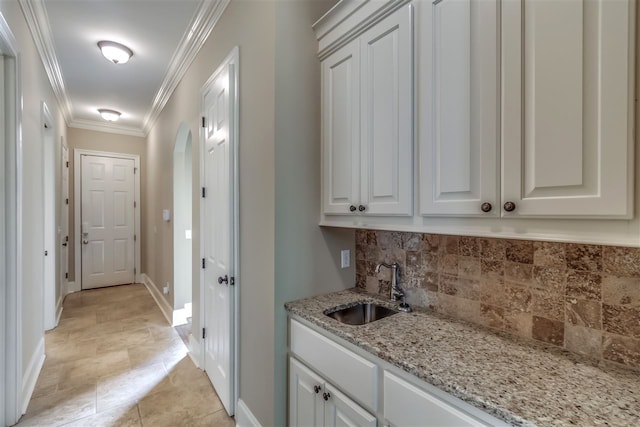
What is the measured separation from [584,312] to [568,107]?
72cm

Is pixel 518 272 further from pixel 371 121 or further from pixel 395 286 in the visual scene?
pixel 371 121

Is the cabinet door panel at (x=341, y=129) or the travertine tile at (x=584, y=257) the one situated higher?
the cabinet door panel at (x=341, y=129)

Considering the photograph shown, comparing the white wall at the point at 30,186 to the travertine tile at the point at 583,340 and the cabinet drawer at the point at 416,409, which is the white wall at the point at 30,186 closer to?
the cabinet drawer at the point at 416,409

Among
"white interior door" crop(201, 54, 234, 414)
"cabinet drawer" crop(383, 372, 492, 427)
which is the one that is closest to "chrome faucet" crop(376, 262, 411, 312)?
"cabinet drawer" crop(383, 372, 492, 427)

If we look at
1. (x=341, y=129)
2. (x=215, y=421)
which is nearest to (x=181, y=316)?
(x=215, y=421)

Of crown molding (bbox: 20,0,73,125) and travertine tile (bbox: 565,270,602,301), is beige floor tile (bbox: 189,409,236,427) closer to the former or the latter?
travertine tile (bbox: 565,270,602,301)

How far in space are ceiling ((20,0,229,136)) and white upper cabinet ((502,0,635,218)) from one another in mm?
1942

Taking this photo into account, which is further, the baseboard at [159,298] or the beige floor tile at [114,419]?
the baseboard at [159,298]

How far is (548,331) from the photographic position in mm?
1146

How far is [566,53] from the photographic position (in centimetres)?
84

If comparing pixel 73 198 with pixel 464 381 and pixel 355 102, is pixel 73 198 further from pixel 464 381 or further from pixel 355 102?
pixel 464 381

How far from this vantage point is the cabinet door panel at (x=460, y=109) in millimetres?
1007

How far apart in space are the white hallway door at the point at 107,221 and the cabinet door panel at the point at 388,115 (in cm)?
516

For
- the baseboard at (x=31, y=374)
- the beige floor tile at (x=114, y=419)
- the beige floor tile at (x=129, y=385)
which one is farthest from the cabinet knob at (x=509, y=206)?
the baseboard at (x=31, y=374)
